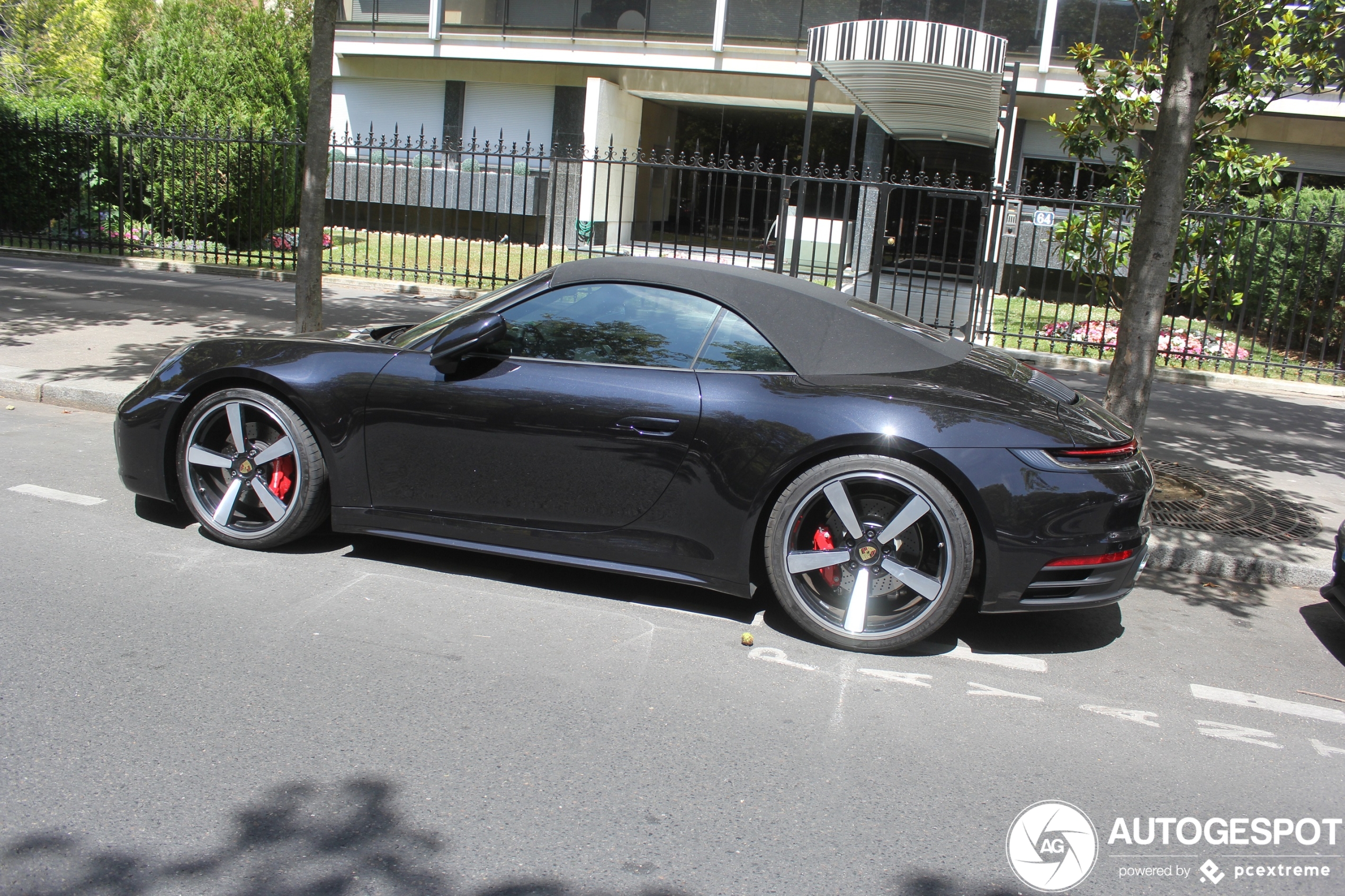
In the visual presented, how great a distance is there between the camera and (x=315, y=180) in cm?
826

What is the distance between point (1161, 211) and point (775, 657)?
3944mm

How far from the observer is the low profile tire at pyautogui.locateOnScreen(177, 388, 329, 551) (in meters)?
4.61

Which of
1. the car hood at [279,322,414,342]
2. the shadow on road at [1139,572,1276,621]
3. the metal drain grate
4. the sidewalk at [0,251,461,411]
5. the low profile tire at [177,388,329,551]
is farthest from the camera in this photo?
the sidewalk at [0,251,461,411]

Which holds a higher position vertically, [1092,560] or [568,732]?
[1092,560]

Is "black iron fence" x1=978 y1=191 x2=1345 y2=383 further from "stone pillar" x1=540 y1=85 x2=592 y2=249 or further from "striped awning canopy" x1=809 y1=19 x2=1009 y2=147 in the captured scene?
"stone pillar" x1=540 y1=85 x2=592 y2=249

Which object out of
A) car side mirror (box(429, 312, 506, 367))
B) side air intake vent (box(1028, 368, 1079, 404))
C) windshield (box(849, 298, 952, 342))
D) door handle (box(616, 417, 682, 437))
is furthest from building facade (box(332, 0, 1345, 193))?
door handle (box(616, 417, 682, 437))

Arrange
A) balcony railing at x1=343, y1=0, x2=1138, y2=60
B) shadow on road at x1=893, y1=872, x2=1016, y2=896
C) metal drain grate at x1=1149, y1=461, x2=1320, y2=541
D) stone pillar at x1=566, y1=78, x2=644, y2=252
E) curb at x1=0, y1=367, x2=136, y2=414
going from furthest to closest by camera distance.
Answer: stone pillar at x1=566, y1=78, x2=644, y2=252 < balcony railing at x1=343, y1=0, x2=1138, y2=60 < curb at x1=0, y1=367, x2=136, y2=414 < metal drain grate at x1=1149, y1=461, x2=1320, y2=541 < shadow on road at x1=893, y1=872, x2=1016, y2=896

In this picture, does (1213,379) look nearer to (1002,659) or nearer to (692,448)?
(1002,659)

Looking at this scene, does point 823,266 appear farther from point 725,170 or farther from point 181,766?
point 181,766

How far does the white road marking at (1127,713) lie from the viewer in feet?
12.3

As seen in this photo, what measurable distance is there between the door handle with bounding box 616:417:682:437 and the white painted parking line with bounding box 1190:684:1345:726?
7.36 feet

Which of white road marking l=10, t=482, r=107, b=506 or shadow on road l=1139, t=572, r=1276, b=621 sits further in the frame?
white road marking l=10, t=482, r=107, b=506

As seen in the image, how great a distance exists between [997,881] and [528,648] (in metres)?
1.89

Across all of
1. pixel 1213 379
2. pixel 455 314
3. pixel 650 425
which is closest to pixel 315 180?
pixel 455 314
